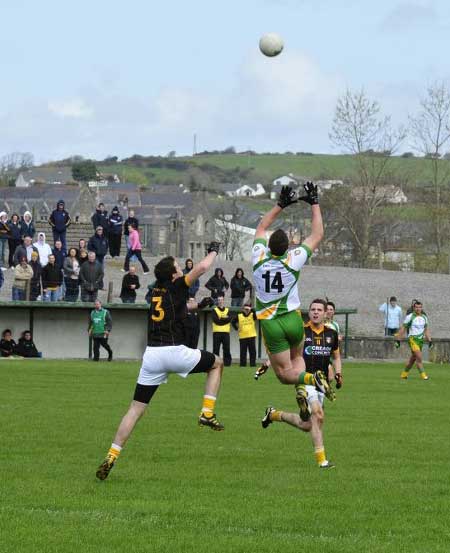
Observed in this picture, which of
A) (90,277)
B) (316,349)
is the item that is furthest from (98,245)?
(316,349)

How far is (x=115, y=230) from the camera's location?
39500 mm

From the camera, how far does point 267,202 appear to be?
149375 millimetres

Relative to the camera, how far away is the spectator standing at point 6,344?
3430 centimetres

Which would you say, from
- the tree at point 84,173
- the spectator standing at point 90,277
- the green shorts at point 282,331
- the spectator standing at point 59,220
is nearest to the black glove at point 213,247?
the green shorts at point 282,331

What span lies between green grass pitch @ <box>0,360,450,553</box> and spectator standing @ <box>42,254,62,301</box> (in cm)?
1528

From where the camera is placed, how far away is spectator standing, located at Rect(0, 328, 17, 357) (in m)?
34.3

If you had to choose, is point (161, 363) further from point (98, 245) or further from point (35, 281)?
point (98, 245)

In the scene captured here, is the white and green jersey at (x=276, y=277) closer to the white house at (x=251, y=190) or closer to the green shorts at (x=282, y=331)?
the green shorts at (x=282, y=331)

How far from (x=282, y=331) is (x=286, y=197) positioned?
1.40 m

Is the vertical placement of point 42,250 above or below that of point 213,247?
below

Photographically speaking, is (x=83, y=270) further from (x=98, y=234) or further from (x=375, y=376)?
(x=375, y=376)

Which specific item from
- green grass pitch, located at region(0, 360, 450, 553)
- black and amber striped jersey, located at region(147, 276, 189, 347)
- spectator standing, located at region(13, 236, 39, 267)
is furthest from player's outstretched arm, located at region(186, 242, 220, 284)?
spectator standing, located at region(13, 236, 39, 267)

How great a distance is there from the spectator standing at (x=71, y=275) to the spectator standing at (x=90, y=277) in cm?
20

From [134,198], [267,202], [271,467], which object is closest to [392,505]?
[271,467]
